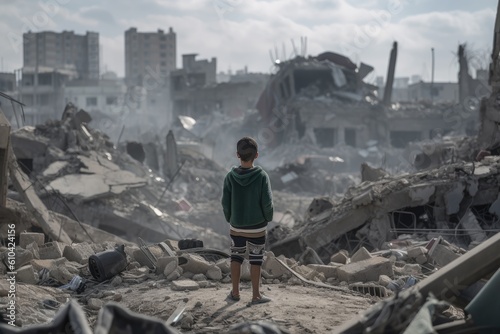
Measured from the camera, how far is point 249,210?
569cm

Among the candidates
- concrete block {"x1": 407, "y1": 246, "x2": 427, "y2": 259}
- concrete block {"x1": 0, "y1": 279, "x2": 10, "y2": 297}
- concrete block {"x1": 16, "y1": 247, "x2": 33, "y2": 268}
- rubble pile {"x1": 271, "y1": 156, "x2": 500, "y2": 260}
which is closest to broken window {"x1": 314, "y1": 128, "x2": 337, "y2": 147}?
rubble pile {"x1": 271, "y1": 156, "x2": 500, "y2": 260}

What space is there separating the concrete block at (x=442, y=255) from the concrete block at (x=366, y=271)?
2.86 ft

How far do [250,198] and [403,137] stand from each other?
40.6 meters

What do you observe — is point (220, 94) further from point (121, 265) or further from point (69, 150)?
point (121, 265)

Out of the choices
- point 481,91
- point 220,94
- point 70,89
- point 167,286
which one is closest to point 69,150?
point 167,286

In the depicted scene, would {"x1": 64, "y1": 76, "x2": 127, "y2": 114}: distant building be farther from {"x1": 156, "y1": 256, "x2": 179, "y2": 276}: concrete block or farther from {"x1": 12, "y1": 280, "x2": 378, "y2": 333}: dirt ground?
{"x1": 12, "y1": 280, "x2": 378, "y2": 333}: dirt ground

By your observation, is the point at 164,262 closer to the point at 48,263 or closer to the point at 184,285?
the point at 184,285

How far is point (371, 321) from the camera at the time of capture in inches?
152

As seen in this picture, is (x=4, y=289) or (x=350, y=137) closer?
(x=4, y=289)

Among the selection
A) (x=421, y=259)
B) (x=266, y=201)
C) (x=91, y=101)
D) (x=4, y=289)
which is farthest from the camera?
(x=91, y=101)

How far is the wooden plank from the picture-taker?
33.7ft

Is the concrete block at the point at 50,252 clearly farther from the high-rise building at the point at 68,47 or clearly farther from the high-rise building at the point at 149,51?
the high-rise building at the point at 149,51

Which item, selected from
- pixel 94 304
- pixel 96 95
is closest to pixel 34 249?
pixel 94 304

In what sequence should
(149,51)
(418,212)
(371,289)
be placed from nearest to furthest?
(371,289) < (418,212) < (149,51)
